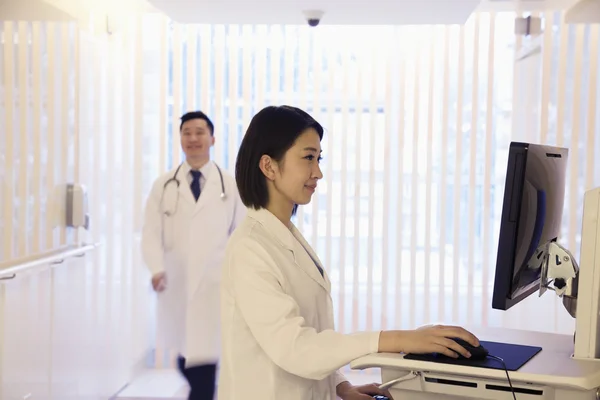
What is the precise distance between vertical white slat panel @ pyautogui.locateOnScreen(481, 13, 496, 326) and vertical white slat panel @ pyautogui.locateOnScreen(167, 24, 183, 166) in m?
1.87

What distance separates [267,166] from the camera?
164 cm

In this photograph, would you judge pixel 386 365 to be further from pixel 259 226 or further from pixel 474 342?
pixel 259 226

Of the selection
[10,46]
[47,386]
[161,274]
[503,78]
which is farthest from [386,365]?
[503,78]

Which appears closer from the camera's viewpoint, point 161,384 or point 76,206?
point 76,206

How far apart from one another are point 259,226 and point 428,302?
10.1ft

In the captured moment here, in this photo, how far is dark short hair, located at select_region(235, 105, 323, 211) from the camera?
162 centimetres

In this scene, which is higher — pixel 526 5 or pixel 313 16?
pixel 526 5

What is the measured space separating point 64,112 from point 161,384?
1.89 metres

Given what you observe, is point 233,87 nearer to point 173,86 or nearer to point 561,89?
point 173,86

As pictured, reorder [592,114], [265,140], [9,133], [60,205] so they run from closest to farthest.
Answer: [265,140]
[9,133]
[60,205]
[592,114]

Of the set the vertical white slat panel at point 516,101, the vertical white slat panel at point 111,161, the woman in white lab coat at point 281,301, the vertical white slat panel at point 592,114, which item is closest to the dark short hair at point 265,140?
the woman in white lab coat at point 281,301

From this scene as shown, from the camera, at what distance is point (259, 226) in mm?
1649

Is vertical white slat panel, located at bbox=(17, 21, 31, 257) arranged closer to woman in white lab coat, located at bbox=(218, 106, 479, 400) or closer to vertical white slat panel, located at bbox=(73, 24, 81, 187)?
vertical white slat panel, located at bbox=(73, 24, 81, 187)

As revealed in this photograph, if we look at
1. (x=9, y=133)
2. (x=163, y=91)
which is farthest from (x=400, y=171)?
(x=9, y=133)
